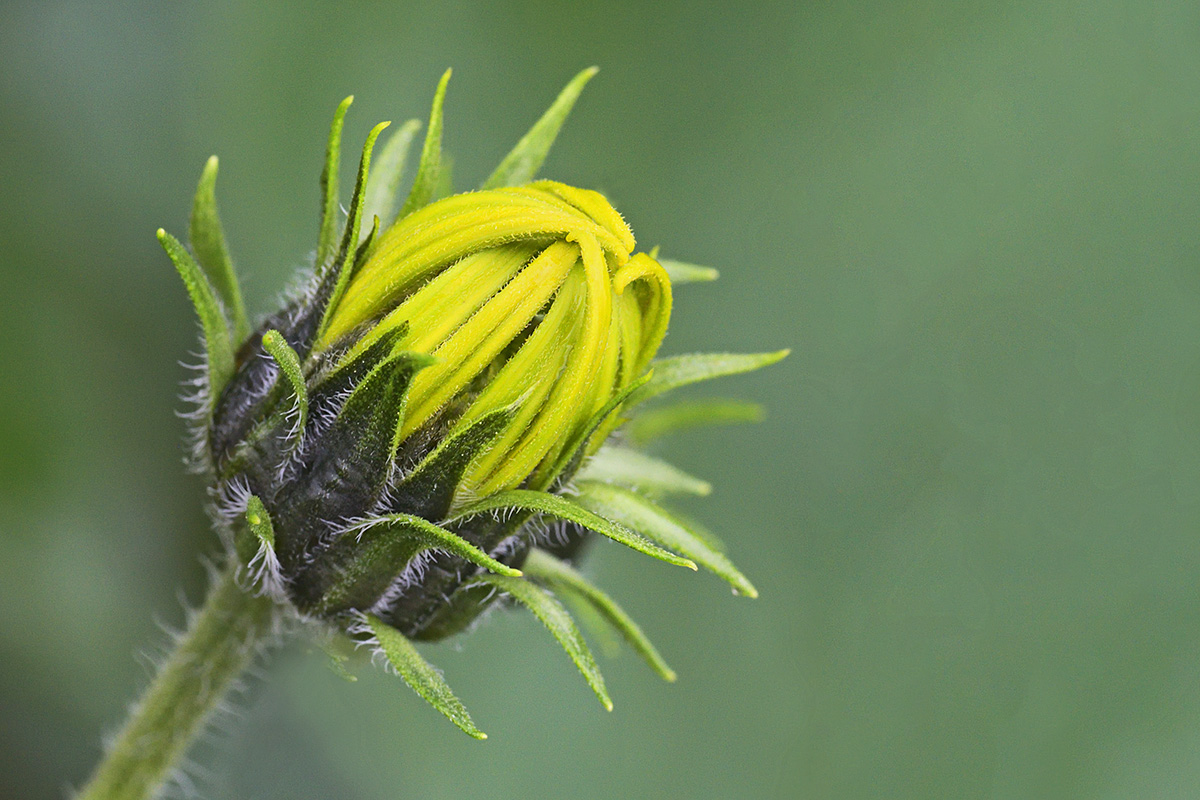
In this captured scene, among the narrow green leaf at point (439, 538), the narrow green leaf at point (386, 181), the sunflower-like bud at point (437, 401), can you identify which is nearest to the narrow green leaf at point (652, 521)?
the sunflower-like bud at point (437, 401)

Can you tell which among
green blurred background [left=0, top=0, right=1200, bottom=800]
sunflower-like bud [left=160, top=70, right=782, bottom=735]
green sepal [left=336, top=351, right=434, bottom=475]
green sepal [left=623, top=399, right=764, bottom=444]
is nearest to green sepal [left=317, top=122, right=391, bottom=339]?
sunflower-like bud [left=160, top=70, right=782, bottom=735]

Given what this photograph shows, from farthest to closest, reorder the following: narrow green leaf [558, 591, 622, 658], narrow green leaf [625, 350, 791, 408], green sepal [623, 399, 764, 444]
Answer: green sepal [623, 399, 764, 444]
narrow green leaf [558, 591, 622, 658]
narrow green leaf [625, 350, 791, 408]

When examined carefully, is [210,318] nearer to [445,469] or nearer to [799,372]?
[445,469]

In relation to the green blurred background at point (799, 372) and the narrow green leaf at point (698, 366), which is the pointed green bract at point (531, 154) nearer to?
the narrow green leaf at point (698, 366)

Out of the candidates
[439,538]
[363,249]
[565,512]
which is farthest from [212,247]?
[565,512]

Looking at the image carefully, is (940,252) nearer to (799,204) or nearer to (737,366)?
(799,204)

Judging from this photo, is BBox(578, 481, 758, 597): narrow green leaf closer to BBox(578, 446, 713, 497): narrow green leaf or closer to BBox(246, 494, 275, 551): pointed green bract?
BBox(578, 446, 713, 497): narrow green leaf
